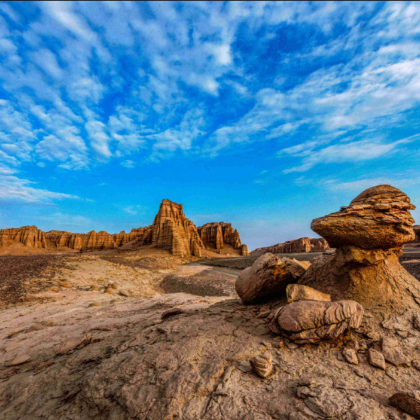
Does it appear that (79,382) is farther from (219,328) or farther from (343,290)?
(343,290)

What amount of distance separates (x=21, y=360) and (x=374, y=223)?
7.92 meters

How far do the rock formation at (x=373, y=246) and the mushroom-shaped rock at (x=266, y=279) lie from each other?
0.92 m

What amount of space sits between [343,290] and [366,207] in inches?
71.9

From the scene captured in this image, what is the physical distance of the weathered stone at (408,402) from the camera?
2409 mm

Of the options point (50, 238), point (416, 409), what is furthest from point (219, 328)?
point (50, 238)

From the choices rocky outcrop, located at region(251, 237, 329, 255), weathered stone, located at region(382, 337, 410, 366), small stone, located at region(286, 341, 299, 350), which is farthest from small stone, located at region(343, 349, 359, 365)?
rocky outcrop, located at region(251, 237, 329, 255)

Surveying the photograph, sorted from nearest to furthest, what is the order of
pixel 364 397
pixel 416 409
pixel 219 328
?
1. pixel 416 409
2. pixel 364 397
3. pixel 219 328

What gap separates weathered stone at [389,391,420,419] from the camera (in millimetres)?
2409

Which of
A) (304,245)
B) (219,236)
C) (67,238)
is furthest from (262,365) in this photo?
(67,238)

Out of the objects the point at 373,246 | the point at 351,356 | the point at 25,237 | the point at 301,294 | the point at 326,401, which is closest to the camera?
the point at 326,401

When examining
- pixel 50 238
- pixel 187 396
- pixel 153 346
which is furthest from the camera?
pixel 50 238

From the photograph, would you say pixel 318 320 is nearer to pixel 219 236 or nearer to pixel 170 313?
pixel 170 313

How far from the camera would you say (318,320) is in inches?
141

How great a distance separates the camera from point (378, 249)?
470 cm
